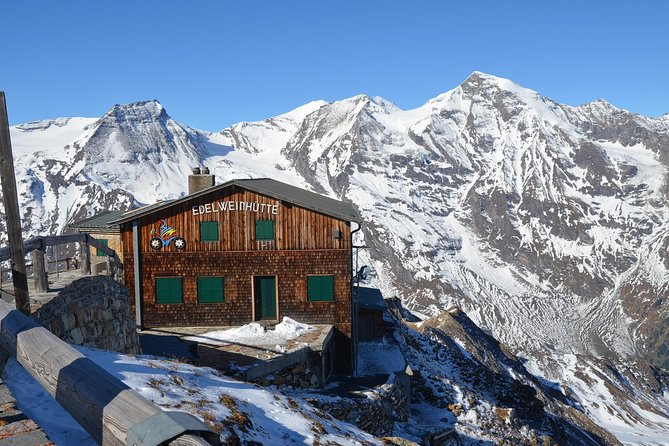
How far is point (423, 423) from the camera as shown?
25453 mm

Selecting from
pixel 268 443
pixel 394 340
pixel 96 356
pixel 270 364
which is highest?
pixel 96 356

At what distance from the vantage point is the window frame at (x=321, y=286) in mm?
25109

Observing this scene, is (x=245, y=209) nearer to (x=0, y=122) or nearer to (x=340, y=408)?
(x=340, y=408)

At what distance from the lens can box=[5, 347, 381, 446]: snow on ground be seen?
7727mm

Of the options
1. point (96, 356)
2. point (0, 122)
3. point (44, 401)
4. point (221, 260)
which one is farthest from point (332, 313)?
point (44, 401)

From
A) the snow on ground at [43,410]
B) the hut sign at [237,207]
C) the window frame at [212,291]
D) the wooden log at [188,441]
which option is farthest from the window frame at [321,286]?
the wooden log at [188,441]

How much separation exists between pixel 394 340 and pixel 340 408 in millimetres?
14489

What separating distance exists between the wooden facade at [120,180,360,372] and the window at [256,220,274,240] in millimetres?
43

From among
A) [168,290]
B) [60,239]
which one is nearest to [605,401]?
[168,290]

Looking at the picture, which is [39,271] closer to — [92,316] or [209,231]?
[92,316]

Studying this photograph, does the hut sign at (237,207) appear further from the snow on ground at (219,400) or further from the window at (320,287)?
the snow on ground at (219,400)

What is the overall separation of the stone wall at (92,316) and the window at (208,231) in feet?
33.8

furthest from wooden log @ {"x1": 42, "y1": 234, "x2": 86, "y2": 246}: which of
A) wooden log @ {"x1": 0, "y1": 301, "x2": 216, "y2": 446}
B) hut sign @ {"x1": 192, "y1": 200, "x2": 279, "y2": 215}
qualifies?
hut sign @ {"x1": 192, "y1": 200, "x2": 279, "y2": 215}

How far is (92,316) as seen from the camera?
1216 cm
